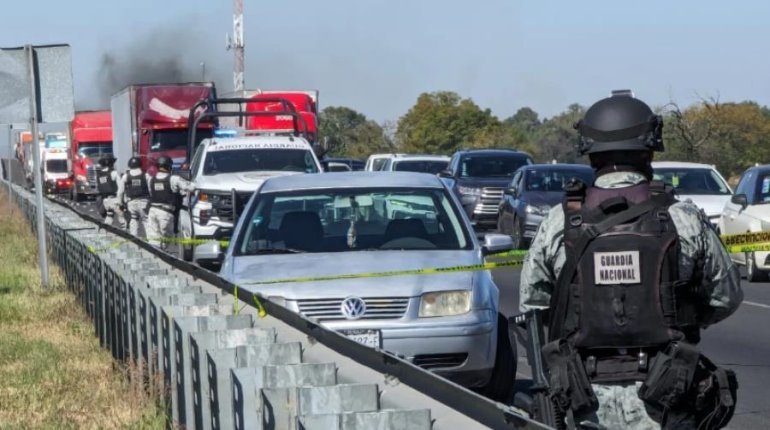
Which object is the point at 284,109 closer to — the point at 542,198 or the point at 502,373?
the point at 542,198

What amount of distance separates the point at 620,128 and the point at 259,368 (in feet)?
4.57

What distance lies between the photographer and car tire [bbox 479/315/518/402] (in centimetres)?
993

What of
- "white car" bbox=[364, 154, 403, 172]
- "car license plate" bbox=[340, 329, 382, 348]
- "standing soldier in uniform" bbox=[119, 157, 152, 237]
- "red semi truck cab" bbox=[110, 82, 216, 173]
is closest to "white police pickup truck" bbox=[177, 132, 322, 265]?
"standing soldier in uniform" bbox=[119, 157, 152, 237]

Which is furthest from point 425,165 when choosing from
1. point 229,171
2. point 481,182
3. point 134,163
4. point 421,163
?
point 229,171

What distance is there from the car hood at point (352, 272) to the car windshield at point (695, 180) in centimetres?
1536

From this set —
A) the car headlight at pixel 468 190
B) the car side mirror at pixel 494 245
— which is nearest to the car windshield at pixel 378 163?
the car headlight at pixel 468 190

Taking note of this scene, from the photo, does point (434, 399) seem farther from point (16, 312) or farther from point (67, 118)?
point (67, 118)

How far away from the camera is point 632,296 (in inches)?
190

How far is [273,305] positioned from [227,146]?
17.1 m

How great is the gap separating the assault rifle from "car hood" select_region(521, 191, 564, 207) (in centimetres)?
2128

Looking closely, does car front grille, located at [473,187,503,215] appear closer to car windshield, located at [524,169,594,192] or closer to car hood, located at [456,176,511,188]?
car hood, located at [456,176,511,188]

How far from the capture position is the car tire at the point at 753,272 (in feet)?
65.8

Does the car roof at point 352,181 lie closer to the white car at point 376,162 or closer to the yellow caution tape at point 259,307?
the yellow caution tape at point 259,307

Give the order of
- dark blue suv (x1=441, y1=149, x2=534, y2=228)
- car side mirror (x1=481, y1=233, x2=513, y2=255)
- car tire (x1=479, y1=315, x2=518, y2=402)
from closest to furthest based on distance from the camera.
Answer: car tire (x1=479, y1=315, x2=518, y2=402), car side mirror (x1=481, y1=233, x2=513, y2=255), dark blue suv (x1=441, y1=149, x2=534, y2=228)
